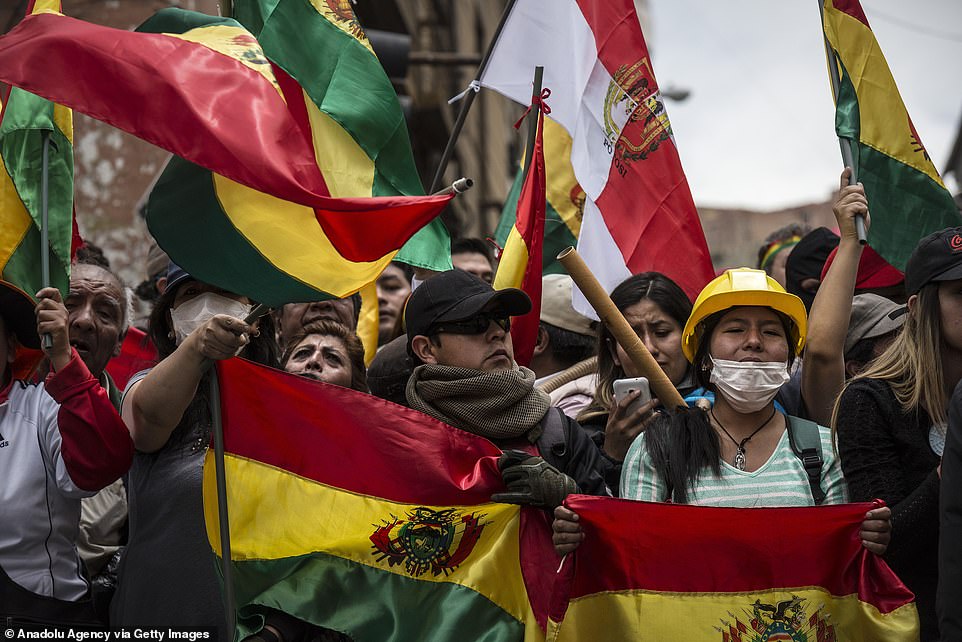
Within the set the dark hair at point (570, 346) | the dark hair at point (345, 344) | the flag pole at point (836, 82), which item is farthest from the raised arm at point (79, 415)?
the flag pole at point (836, 82)

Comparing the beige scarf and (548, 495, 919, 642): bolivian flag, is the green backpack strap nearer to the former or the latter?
(548, 495, 919, 642): bolivian flag

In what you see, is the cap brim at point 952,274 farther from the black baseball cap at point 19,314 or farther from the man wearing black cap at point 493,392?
the black baseball cap at point 19,314

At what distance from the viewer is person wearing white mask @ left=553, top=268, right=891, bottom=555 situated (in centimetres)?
383

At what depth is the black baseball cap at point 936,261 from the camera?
3.81m

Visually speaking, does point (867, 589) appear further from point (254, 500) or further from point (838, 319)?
point (254, 500)

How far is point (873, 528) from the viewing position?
364cm

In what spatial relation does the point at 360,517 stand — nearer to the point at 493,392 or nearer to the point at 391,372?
the point at 493,392

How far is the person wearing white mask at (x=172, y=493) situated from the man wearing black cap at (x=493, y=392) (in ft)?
2.25

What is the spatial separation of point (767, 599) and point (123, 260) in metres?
6.33

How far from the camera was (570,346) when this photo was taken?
5.70m

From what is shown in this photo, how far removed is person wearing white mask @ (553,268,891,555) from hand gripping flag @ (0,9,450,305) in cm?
102

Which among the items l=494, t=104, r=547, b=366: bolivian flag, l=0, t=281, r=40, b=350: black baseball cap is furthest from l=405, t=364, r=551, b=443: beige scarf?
l=0, t=281, r=40, b=350: black baseball cap

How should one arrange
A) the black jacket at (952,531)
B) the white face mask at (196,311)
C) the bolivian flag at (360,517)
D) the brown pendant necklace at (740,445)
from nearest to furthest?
the black jacket at (952,531) < the brown pendant necklace at (740,445) < the bolivian flag at (360,517) < the white face mask at (196,311)

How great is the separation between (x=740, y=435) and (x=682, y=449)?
231 millimetres
